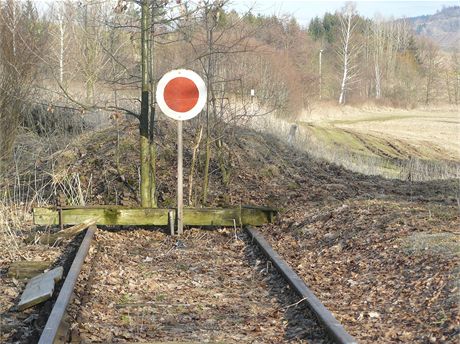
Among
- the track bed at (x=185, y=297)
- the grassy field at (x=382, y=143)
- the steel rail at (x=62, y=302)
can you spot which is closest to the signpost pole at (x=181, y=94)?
the track bed at (x=185, y=297)

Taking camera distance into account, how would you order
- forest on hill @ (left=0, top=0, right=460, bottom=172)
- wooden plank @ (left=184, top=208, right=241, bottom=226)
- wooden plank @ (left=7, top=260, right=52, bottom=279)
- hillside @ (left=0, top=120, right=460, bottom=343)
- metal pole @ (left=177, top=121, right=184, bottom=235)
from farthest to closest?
forest on hill @ (left=0, top=0, right=460, bottom=172)
wooden plank @ (left=184, top=208, right=241, bottom=226)
metal pole @ (left=177, top=121, right=184, bottom=235)
wooden plank @ (left=7, top=260, right=52, bottom=279)
hillside @ (left=0, top=120, right=460, bottom=343)

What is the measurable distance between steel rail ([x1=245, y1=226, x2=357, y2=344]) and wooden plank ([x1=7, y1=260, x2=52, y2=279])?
2.72 m

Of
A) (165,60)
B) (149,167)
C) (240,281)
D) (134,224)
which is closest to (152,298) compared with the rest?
(240,281)

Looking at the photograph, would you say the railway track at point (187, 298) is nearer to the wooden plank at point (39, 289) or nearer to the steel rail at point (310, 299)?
the steel rail at point (310, 299)

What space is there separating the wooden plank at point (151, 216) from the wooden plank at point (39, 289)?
2973mm

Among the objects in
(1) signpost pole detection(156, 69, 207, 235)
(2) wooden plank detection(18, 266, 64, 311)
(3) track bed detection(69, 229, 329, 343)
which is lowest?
(3) track bed detection(69, 229, 329, 343)

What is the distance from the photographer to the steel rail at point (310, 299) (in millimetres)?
5258

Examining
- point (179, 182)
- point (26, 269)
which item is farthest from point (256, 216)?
point (26, 269)

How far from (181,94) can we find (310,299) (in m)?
4.81

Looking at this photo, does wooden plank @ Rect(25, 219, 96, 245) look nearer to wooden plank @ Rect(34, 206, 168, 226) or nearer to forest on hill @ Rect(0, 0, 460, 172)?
wooden plank @ Rect(34, 206, 168, 226)

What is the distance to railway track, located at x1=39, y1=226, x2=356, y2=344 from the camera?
580 cm

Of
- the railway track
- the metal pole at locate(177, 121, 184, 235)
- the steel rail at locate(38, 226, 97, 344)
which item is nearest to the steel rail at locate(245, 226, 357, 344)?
the railway track

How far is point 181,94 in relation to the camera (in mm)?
10281

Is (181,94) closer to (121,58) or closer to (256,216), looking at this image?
(256,216)
